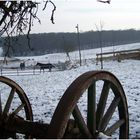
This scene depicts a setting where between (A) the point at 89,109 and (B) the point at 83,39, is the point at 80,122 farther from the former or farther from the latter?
(B) the point at 83,39

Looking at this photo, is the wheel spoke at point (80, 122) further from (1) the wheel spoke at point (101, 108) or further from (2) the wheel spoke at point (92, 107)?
(1) the wheel spoke at point (101, 108)

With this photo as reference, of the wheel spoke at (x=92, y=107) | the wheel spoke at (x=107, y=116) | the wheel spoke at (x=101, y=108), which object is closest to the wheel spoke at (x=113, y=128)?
the wheel spoke at (x=107, y=116)

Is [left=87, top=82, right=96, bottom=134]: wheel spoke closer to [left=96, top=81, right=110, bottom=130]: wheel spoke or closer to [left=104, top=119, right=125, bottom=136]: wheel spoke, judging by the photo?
[left=96, top=81, right=110, bottom=130]: wheel spoke

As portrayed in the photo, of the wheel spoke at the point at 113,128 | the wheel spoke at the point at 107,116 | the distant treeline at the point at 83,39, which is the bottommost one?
the wheel spoke at the point at 113,128

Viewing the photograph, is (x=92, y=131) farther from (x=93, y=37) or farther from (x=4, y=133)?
(x=93, y=37)

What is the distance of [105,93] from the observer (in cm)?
495

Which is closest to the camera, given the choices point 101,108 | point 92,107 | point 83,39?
point 92,107

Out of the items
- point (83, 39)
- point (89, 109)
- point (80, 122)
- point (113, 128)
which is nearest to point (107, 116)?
point (113, 128)

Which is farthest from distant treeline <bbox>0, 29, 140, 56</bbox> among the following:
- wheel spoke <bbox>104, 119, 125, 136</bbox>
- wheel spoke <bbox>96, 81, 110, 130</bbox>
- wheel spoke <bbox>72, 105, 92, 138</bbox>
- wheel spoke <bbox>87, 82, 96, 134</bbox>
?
wheel spoke <bbox>72, 105, 92, 138</bbox>

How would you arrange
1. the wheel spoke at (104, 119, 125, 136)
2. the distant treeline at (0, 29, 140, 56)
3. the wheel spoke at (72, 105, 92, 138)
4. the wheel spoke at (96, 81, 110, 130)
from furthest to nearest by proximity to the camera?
the distant treeline at (0, 29, 140, 56), the wheel spoke at (104, 119, 125, 136), the wheel spoke at (96, 81, 110, 130), the wheel spoke at (72, 105, 92, 138)

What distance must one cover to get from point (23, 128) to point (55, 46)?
14965 centimetres

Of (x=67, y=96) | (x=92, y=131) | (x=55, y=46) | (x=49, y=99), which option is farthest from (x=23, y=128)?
(x=55, y=46)

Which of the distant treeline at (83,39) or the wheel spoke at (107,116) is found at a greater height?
the distant treeline at (83,39)

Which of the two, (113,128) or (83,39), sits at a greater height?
(83,39)
